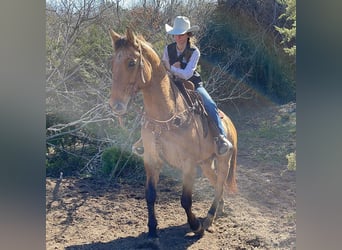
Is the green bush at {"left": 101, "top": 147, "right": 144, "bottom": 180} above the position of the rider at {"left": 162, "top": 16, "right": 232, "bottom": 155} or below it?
below

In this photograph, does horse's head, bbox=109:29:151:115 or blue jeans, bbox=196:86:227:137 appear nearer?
horse's head, bbox=109:29:151:115

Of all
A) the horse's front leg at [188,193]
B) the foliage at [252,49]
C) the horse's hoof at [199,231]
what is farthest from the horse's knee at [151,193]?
the foliage at [252,49]

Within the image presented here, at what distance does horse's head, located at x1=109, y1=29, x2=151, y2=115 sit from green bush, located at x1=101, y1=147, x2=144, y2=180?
1416 millimetres

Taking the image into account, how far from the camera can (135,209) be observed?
4.11 metres

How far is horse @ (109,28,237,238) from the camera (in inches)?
127

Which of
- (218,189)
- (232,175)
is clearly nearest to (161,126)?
(218,189)

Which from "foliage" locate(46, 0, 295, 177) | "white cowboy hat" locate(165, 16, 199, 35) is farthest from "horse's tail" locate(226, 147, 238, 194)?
"white cowboy hat" locate(165, 16, 199, 35)

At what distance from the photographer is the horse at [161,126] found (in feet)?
10.6

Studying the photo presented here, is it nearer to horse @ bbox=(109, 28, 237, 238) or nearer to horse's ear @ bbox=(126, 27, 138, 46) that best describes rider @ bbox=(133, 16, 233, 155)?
horse @ bbox=(109, 28, 237, 238)

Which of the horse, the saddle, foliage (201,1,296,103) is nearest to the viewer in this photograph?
the horse

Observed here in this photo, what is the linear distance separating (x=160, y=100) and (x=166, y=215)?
1059 mm

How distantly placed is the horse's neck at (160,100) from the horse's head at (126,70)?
15cm

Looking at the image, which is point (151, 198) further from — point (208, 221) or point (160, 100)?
point (160, 100)

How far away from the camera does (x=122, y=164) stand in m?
4.64
